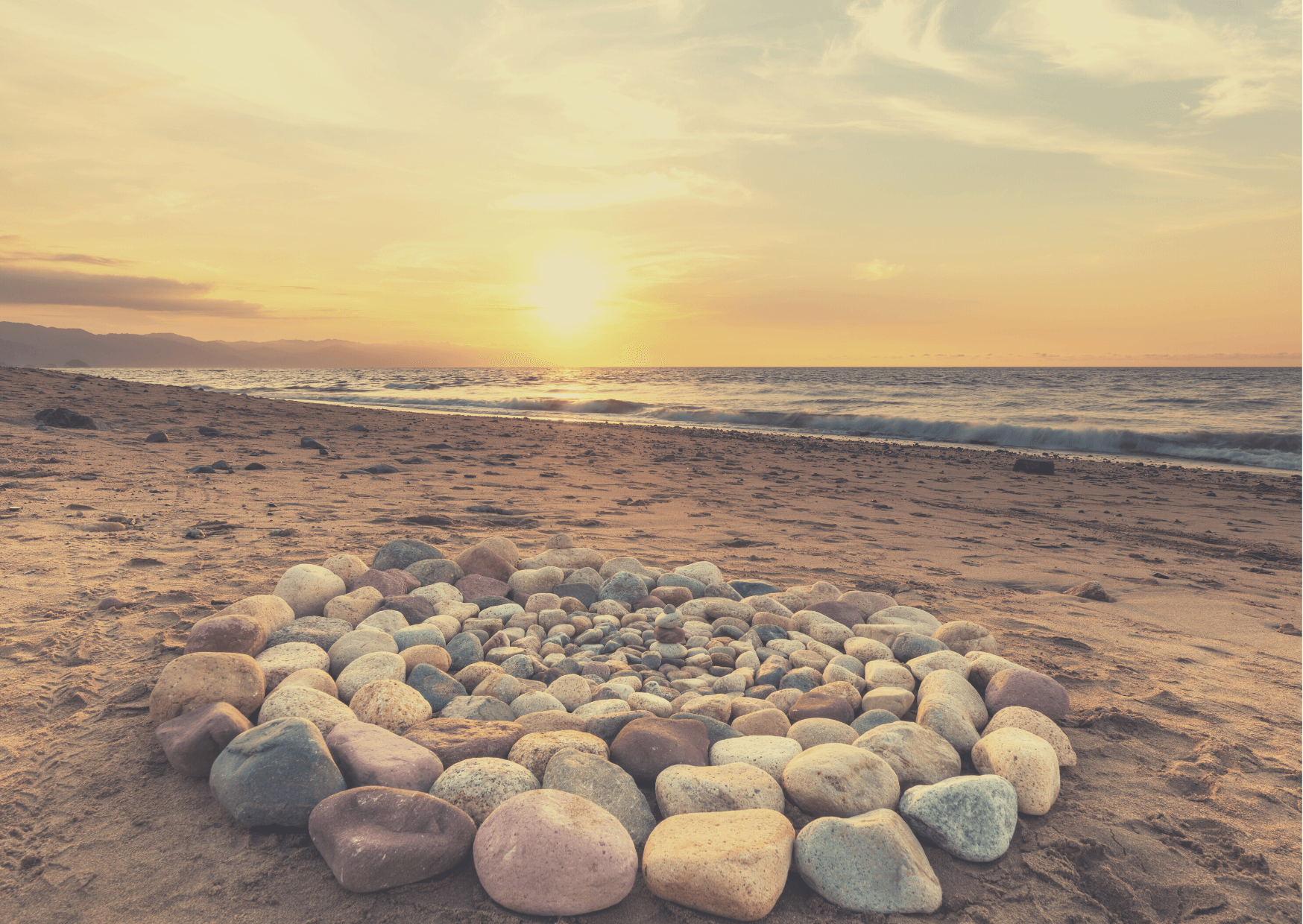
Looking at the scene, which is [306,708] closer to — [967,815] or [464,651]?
[464,651]

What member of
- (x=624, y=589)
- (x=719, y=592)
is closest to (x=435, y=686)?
(x=624, y=589)

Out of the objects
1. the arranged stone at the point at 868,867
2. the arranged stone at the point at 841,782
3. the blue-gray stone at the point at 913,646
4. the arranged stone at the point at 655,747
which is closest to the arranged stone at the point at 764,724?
the arranged stone at the point at 655,747

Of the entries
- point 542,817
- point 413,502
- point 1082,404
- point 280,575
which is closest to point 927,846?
point 542,817

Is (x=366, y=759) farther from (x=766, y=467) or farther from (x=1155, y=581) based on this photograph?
(x=766, y=467)

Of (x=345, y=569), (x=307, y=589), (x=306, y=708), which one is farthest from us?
(x=345, y=569)

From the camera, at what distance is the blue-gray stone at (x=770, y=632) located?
3.31m

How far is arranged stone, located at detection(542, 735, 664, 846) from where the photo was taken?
75.2 inches

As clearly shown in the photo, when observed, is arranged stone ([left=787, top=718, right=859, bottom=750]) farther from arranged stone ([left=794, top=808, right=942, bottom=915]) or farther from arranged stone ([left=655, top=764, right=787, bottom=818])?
arranged stone ([left=794, top=808, right=942, bottom=915])

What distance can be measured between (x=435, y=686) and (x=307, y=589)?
1096 mm

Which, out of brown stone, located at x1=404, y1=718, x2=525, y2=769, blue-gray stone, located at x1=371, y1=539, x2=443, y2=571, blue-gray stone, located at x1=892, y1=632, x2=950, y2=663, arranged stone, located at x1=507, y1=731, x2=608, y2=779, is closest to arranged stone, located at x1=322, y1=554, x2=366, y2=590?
blue-gray stone, located at x1=371, y1=539, x2=443, y2=571

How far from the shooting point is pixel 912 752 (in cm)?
221

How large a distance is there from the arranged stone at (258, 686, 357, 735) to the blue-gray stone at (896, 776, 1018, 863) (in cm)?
184

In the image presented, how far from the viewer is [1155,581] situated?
4840 mm

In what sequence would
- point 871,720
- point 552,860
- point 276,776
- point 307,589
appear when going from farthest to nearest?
A: point 307,589
point 871,720
point 276,776
point 552,860
